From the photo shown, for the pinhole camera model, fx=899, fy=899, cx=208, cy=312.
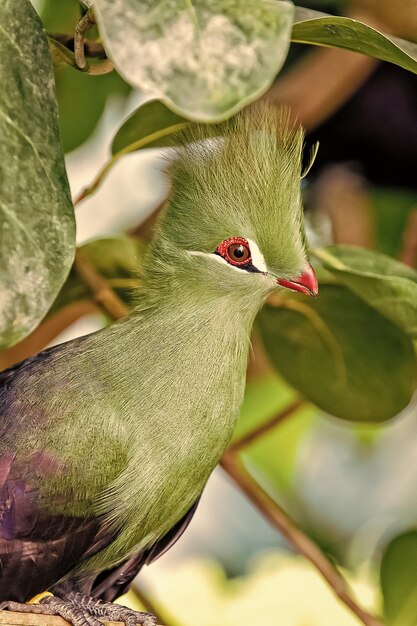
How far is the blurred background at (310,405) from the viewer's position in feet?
5.93

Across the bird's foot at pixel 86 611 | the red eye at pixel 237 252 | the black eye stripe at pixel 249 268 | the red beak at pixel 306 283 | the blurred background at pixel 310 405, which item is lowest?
the blurred background at pixel 310 405

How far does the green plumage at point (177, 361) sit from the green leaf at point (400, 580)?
48 centimetres

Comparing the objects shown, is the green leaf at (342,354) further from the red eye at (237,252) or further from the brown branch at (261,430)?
the red eye at (237,252)

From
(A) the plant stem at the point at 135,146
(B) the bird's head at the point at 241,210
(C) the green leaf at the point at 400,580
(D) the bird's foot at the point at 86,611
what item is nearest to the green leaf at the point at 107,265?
(A) the plant stem at the point at 135,146

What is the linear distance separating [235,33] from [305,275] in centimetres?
39

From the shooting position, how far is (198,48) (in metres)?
0.75

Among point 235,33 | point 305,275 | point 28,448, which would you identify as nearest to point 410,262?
point 305,275

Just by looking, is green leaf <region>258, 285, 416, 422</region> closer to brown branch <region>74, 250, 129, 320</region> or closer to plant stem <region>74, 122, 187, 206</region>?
brown branch <region>74, 250, 129, 320</region>

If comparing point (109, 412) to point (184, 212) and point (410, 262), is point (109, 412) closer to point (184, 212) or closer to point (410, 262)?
point (184, 212)

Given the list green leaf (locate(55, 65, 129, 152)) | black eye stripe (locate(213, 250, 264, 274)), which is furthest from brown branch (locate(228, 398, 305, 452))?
green leaf (locate(55, 65, 129, 152))

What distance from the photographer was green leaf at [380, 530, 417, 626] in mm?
1458

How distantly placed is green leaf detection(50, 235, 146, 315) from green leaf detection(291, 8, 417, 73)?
534mm

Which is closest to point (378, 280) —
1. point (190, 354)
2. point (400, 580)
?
point (190, 354)

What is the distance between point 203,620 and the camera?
1.99m
